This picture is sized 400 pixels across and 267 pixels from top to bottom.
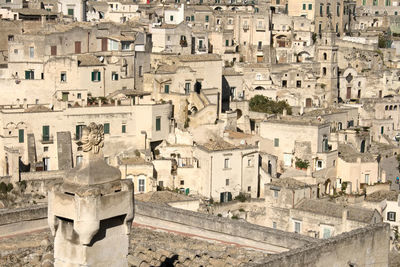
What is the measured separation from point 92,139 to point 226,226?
7.60m

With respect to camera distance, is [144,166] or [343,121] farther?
[343,121]

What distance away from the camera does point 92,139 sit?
455 inches

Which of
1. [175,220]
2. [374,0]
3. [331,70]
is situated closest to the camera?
[175,220]

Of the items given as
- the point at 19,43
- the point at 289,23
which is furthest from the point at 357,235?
the point at 289,23

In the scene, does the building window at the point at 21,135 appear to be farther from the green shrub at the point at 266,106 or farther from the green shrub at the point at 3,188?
the green shrub at the point at 266,106

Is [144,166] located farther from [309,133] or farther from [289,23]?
[289,23]

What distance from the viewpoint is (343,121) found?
54.1 meters

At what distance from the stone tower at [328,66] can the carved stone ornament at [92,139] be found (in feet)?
161

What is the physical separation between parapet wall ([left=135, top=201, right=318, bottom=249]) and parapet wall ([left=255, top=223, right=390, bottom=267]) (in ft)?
1.74

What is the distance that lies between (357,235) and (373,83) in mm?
45960

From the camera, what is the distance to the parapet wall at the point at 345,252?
1618 centimetres

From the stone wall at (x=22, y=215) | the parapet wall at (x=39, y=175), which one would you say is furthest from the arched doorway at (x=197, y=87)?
the stone wall at (x=22, y=215)

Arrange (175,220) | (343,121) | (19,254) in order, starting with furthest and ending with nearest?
(343,121)
(175,220)
(19,254)

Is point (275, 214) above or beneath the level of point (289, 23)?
beneath
